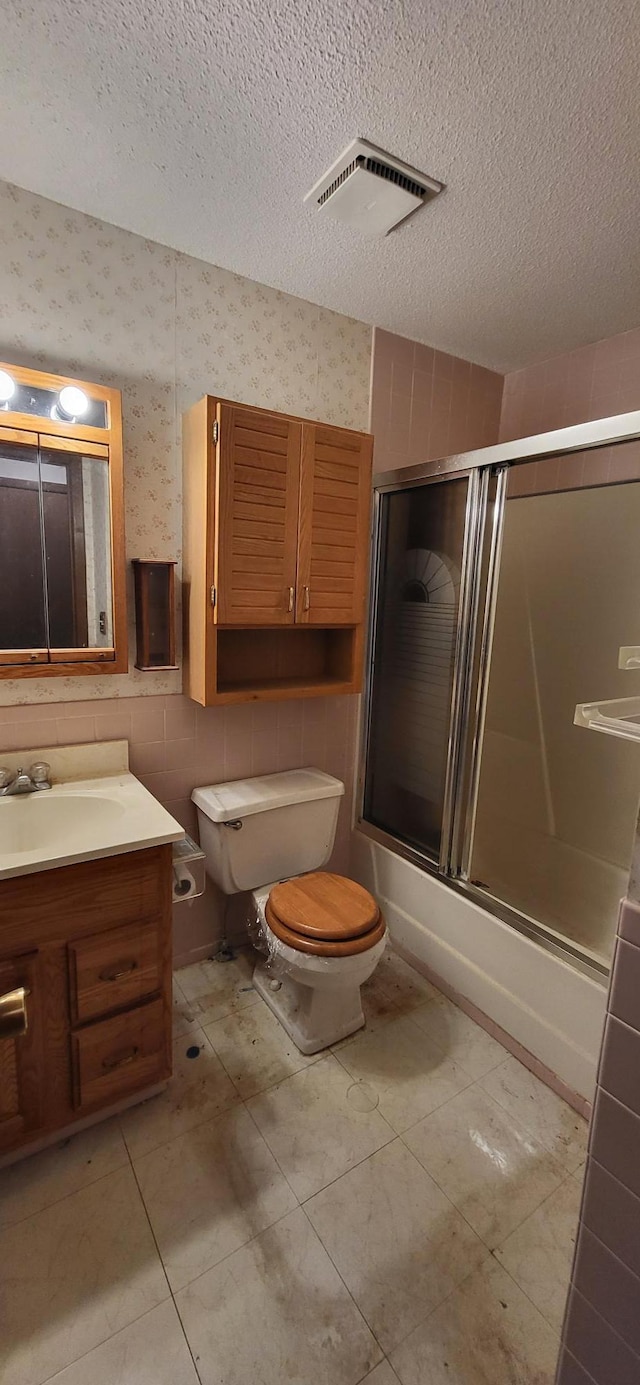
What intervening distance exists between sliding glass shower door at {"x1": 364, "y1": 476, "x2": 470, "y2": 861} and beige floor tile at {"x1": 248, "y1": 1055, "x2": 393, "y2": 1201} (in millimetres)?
776

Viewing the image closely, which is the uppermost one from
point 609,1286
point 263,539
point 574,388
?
point 574,388

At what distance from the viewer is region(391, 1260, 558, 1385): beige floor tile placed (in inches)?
38.5

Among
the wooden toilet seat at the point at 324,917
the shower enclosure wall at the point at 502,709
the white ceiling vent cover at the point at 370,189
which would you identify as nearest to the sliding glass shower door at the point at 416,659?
the shower enclosure wall at the point at 502,709

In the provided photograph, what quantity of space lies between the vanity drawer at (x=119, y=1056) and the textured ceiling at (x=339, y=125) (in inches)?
75.4

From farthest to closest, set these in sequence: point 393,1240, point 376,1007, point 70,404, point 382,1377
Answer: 1. point 376,1007
2. point 70,404
3. point 393,1240
4. point 382,1377

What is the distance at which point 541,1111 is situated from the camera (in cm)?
148

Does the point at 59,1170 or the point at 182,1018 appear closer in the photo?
the point at 59,1170

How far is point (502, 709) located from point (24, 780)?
163 cm

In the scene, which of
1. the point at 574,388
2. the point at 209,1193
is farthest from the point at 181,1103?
the point at 574,388

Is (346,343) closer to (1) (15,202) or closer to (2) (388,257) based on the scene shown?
(2) (388,257)

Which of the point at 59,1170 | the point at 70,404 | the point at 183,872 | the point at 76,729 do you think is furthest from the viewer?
the point at 76,729

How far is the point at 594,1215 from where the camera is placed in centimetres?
65

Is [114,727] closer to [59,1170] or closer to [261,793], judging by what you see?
[261,793]

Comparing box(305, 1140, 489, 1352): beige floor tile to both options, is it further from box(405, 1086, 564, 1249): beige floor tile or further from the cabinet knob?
the cabinet knob
